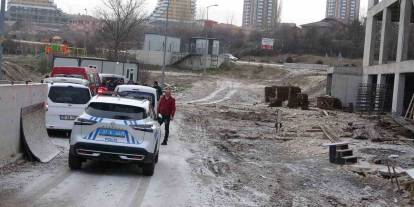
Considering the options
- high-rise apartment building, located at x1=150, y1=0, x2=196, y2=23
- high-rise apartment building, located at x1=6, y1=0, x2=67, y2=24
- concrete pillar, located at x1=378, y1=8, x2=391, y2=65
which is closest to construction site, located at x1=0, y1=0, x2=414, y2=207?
concrete pillar, located at x1=378, y1=8, x2=391, y2=65

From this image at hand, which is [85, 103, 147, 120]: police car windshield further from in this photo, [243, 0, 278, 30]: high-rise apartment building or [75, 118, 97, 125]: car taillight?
[243, 0, 278, 30]: high-rise apartment building

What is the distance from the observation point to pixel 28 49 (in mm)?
93625

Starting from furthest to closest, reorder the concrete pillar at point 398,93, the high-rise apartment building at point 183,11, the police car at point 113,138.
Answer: the high-rise apartment building at point 183,11
the concrete pillar at point 398,93
the police car at point 113,138

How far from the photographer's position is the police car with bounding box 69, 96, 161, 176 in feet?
39.5

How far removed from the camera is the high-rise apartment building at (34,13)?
317 ft

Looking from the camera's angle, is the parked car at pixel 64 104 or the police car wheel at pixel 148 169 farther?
the parked car at pixel 64 104

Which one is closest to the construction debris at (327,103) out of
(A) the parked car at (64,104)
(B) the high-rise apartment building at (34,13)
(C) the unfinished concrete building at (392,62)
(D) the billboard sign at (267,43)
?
(C) the unfinished concrete building at (392,62)

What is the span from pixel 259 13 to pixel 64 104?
16900cm

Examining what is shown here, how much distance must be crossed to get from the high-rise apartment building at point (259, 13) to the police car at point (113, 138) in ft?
516

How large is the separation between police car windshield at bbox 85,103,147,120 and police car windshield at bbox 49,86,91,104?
594cm

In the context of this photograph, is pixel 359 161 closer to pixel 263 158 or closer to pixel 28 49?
pixel 263 158

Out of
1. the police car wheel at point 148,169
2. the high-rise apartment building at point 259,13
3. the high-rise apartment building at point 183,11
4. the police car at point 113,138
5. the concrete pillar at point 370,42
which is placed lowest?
the police car wheel at point 148,169

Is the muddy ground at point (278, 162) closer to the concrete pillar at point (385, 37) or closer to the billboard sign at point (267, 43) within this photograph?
the concrete pillar at point (385, 37)

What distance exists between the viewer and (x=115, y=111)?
40.8 feet
